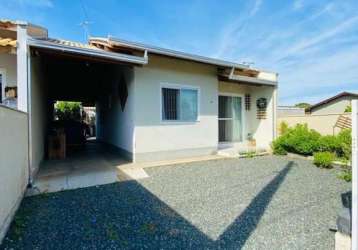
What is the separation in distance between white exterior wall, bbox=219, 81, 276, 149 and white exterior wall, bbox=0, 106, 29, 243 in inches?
322

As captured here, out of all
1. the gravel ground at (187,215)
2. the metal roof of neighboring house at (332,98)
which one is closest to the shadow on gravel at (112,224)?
the gravel ground at (187,215)

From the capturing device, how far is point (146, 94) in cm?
740

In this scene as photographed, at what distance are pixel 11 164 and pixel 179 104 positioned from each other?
18.4 feet

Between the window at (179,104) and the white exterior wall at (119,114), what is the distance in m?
1.18

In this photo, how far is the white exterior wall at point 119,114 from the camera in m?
7.53

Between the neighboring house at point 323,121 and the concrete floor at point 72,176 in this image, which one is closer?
the concrete floor at point 72,176

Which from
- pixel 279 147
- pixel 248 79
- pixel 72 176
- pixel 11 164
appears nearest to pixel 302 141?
pixel 279 147

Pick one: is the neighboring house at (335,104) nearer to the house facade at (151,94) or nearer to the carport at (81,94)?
the house facade at (151,94)

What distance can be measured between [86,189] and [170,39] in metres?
12.5

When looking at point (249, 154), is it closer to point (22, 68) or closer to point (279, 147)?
point (279, 147)

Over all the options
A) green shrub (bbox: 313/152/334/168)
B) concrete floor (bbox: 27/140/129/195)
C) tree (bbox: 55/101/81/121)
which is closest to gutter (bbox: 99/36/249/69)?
concrete floor (bbox: 27/140/129/195)

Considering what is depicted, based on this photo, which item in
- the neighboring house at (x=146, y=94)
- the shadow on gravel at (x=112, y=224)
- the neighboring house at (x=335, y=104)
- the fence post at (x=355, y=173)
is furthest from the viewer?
the neighboring house at (x=335, y=104)

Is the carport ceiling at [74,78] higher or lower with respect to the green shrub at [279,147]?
higher

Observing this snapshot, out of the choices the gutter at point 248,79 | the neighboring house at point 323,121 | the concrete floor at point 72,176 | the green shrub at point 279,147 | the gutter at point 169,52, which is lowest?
the concrete floor at point 72,176
